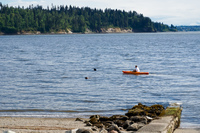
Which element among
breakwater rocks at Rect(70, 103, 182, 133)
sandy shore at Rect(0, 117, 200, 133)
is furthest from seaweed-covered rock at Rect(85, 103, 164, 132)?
sandy shore at Rect(0, 117, 200, 133)

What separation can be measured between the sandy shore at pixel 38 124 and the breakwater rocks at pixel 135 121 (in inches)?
30.1

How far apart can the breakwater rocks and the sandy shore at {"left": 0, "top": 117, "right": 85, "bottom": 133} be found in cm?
77

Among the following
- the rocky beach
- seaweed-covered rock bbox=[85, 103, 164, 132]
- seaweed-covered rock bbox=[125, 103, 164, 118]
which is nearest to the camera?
the rocky beach

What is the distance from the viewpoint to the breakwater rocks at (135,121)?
46.4 ft

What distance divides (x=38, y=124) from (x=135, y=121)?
450 centimetres

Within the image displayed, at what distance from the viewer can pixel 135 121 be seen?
16375 mm

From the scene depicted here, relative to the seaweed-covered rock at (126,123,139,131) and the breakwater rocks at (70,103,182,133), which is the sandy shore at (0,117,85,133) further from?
the seaweed-covered rock at (126,123,139,131)

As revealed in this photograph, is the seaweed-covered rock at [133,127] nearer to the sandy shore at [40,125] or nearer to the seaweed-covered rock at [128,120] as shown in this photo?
the seaweed-covered rock at [128,120]

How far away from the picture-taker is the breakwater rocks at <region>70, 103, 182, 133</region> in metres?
14.2

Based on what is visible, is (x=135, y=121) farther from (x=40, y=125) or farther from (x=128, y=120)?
(x=40, y=125)

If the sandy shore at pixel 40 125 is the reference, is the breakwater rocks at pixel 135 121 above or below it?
above

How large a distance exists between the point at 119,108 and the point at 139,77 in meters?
17.1

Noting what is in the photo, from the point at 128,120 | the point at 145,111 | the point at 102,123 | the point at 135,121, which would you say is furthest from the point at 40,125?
the point at 145,111

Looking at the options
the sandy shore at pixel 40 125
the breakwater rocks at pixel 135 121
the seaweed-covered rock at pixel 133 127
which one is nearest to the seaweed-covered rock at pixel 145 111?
the breakwater rocks at pixel 135 121
